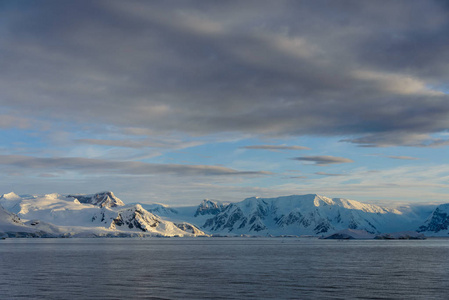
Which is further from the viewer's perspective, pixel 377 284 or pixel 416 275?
pixel 416 275

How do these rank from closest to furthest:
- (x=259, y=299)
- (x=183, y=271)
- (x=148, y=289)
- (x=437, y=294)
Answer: (x=259, y=299), (x=437, y=294), (x=148, y=289), (x=183, y=271)

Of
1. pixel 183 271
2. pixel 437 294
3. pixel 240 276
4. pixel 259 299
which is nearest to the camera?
pixel 259 299

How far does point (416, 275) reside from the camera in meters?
76.2

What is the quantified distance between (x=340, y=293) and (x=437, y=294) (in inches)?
442

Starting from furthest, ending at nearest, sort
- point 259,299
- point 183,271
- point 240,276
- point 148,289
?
point 183,271
point 240,276
point 148,289
point 259,299

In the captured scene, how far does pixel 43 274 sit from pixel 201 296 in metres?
35.7

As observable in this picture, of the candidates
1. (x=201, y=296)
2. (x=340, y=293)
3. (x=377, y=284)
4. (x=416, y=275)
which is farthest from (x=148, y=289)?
(x=416, y=275)

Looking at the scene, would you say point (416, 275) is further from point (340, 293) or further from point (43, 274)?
point (43, 274)

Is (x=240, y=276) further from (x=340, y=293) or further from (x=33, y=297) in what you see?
(x=33, y=297)

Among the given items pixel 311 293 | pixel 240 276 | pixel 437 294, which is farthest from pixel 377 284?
pixel 240 276

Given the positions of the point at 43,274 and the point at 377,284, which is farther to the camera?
the point at 43,274

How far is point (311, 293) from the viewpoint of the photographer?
5459 cm

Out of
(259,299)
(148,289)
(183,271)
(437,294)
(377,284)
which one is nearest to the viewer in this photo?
(259,299)

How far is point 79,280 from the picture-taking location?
2638 inches
